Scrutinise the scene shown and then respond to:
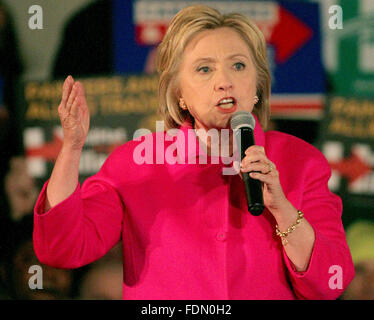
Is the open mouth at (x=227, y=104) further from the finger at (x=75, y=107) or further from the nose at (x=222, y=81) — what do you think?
the finger at (x=75, y=107)

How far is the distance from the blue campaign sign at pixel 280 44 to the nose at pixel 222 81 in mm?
1504

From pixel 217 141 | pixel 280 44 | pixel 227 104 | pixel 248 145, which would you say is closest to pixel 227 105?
pixel 227 104

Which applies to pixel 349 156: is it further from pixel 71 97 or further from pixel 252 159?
pixel 71 97

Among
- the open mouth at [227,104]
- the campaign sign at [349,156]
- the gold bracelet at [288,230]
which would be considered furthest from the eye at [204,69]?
the campaign sign at [349,156]

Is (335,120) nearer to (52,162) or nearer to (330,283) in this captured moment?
(52,162)

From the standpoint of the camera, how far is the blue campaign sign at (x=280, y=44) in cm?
309

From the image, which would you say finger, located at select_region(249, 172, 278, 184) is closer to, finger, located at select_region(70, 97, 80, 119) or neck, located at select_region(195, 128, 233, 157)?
neck, located at select_region(195, 128, 233, 157)

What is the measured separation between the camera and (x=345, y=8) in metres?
3.12

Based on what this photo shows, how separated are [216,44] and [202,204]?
49 centimetres

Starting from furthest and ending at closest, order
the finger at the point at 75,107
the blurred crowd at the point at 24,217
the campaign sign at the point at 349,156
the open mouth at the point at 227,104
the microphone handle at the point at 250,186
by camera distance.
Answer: the campaign sign at the point at 349,156, the blurred crowd at the point at 24,217, the open mouth at the point at 227,104, the finger at the point at 75,107, the microphone handle at the point at 250,186

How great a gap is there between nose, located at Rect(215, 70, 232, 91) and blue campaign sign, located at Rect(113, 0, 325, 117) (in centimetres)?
150

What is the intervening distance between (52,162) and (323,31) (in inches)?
66.1

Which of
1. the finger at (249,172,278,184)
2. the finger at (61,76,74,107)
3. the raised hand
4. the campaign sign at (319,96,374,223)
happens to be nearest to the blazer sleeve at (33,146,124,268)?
the raised hand

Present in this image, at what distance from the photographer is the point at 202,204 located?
5.44ft
